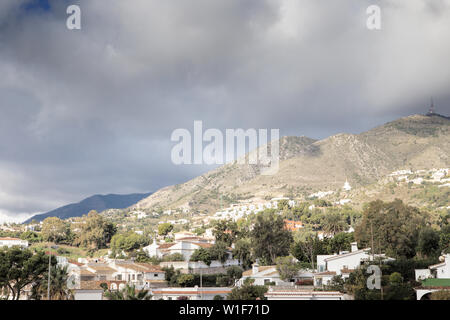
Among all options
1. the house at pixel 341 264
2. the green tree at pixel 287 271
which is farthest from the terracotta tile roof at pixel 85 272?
the house at pixel 341 264

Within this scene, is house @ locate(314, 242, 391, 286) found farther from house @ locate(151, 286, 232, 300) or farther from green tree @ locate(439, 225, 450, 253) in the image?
house @ locate(151, 286, 232, 300)

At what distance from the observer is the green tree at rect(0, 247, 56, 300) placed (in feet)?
140

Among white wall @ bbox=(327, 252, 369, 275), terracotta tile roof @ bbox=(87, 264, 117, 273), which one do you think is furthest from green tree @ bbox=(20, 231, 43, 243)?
white wall @ bbox=(327, 252, 369, 275)

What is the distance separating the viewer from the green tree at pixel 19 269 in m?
42.7

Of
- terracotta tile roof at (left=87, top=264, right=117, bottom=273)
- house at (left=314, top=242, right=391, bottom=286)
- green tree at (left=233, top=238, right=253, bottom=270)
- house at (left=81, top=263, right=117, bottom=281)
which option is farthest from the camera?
green tree at (left=233, top=238, right=253, bottom=270)

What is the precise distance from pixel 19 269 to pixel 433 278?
36.8 meters

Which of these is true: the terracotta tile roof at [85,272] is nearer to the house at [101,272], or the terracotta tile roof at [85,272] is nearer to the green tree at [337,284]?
the house at [101,272]

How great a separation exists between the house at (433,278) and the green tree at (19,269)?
3188 centimetres

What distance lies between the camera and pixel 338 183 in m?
185

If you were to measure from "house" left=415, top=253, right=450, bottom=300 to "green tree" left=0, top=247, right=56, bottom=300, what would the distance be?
3188cm

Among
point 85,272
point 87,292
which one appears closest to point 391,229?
point 87,292

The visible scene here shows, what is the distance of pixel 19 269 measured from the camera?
143 ft
